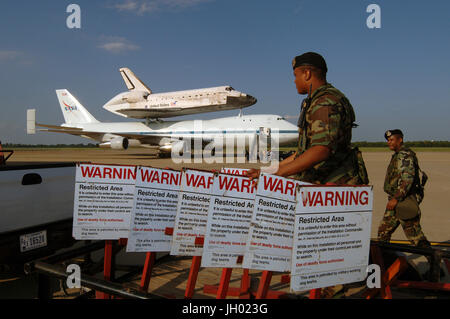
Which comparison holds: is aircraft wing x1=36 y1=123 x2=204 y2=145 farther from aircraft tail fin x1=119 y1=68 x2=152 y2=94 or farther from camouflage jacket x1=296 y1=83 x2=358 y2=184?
camouflage jacket x1=296 y1=83 x2=358 y2=184

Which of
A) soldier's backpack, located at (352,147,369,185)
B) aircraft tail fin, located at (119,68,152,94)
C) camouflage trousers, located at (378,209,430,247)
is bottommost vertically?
camouflage trousers, located at (378,209,430,247)

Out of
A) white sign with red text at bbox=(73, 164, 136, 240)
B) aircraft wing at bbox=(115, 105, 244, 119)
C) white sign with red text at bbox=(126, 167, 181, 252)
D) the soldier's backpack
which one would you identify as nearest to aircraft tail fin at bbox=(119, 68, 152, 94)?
aircraft wing at bbox=(115, 105, 244, 119)

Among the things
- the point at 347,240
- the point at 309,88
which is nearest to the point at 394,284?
the point at 347,240

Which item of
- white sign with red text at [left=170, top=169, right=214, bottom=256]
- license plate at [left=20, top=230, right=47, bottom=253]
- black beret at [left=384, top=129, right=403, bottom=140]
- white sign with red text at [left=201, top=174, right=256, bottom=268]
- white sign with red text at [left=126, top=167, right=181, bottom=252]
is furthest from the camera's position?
black beret at [left=384, top=129, right=403, bottom=140]

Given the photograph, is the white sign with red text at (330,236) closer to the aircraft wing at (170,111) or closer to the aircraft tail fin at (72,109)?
the aircraft wing at (170,111)

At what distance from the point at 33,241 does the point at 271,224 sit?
2.58 m

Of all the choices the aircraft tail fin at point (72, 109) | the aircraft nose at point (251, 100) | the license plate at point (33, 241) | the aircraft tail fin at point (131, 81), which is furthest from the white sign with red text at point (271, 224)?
the aircraft tail fin at point (131, 81)

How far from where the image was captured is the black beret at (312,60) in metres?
2.77

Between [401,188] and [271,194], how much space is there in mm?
2692

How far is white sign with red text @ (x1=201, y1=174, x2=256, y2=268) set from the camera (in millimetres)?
2441

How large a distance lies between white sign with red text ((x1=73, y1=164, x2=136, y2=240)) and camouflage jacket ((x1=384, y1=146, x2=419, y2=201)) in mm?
3296

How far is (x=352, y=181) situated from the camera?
277 cm

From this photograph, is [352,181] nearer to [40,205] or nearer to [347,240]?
[347,240]
